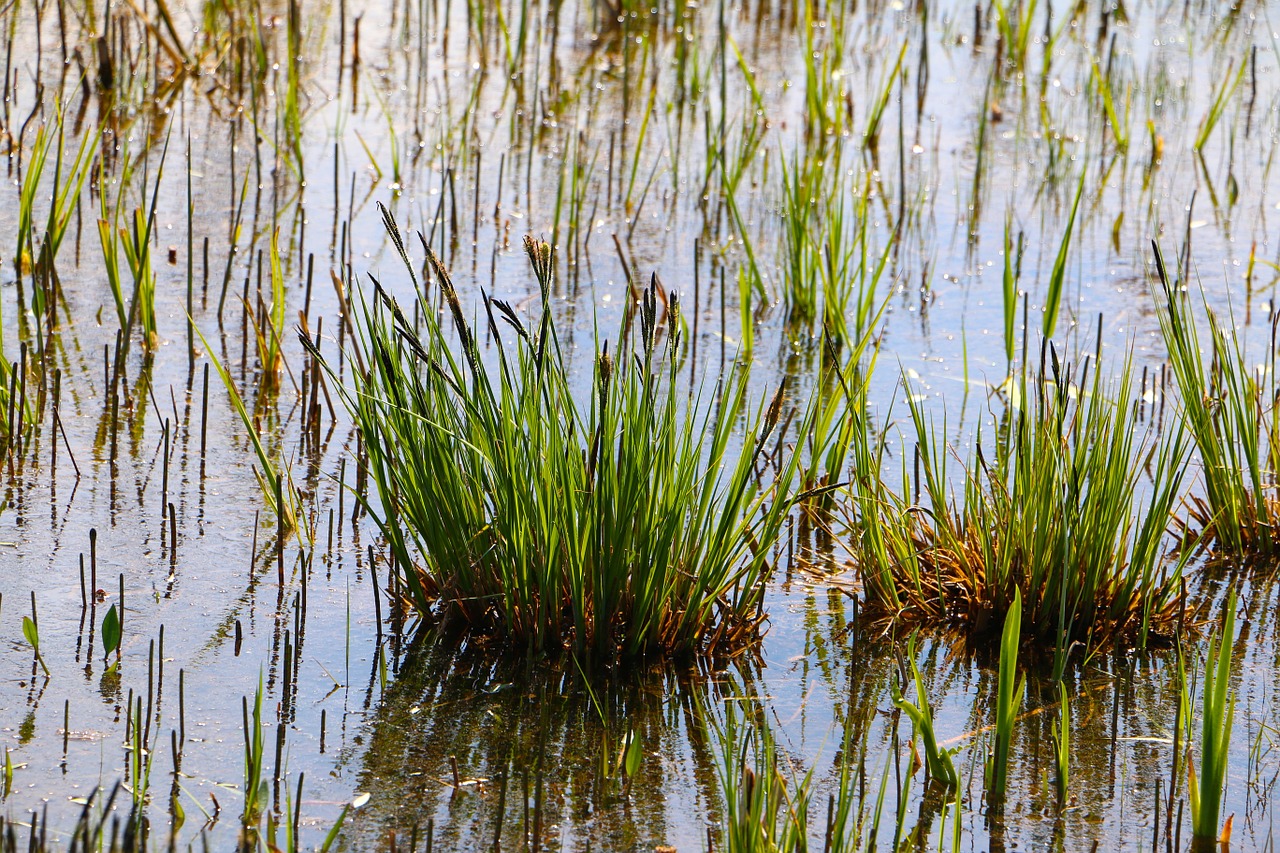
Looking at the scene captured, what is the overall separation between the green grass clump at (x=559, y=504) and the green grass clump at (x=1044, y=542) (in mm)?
330

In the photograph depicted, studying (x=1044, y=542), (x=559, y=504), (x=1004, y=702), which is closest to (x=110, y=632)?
(x=559, y=504)

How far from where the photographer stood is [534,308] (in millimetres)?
4359

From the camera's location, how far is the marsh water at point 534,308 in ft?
6.97

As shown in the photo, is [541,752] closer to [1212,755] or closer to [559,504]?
[559,504]

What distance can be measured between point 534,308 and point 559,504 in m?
2.10

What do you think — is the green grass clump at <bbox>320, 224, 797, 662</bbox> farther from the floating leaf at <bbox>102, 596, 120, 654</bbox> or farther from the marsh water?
the floating leaf at <bbox>102, 596, 120, 654</bbox>

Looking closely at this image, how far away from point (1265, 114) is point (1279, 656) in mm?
4526

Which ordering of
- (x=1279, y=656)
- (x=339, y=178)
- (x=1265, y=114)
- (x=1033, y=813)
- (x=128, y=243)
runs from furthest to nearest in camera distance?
(x=1265, y=114) < (x=339, y=178) < (x=128, y=243) < (x=1279, y=656) < (x=1033, y=813)

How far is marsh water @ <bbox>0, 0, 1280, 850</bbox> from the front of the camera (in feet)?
6.97

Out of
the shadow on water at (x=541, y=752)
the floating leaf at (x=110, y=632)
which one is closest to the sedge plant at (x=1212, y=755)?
the shadow on water at (x=541, y=752)

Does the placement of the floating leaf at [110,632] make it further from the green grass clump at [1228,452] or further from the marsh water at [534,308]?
the green grass clump at [1228,452]

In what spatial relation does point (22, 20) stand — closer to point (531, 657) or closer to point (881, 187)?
point (881, 187)

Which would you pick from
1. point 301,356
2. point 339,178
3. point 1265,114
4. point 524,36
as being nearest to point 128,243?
point 301,356

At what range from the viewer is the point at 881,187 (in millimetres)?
5531
